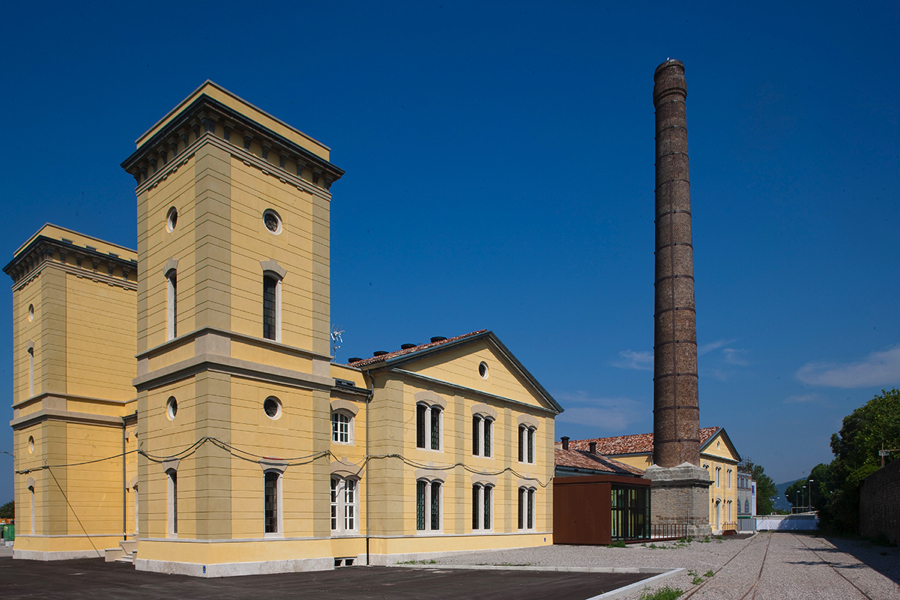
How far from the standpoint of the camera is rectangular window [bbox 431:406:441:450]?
25.3m

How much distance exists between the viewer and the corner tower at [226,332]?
1778 cm

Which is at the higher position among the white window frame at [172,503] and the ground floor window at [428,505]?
the white window frame at [172,503]

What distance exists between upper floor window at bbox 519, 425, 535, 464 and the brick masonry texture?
50.6 feet

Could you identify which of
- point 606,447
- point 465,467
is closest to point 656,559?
point 465,467

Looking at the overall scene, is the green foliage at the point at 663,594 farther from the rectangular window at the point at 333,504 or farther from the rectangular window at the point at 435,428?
the rectangular window at the point at 435,428

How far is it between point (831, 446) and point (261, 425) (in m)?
79.5

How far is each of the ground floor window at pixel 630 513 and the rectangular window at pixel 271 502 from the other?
56.3 ft

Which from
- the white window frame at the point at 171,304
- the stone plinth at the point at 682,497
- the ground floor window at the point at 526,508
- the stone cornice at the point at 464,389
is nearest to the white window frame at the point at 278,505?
the white window frame at the point at 171,304

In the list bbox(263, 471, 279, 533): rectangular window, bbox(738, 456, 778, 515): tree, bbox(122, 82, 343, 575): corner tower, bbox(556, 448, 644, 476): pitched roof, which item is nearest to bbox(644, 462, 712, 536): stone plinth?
bbox(556, 448, 644, 476): pitched roof

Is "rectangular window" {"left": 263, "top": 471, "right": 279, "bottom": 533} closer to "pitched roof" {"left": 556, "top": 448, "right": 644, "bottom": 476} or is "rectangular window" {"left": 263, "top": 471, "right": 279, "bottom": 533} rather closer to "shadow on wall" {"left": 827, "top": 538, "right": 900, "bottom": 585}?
"shadow on wall" {"left": 827, "top": 538, "right": 900, "bottom": 585}

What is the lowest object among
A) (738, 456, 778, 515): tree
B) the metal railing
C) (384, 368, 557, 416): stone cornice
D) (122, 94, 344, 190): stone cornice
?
(738, 456, 778, 515): tree

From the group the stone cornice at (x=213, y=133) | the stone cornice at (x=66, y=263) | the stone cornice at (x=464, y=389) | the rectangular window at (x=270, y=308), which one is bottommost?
the stone cornice at (x=464, y=389)

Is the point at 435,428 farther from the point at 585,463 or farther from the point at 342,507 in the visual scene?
the point at 585,463

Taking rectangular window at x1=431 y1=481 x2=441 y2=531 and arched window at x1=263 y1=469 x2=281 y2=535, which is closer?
arched window at x1=263 y1=469 x2=281 y2=535
